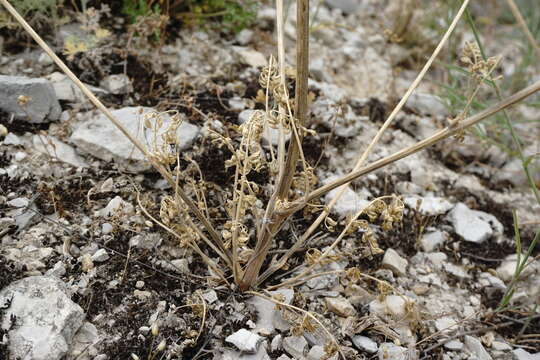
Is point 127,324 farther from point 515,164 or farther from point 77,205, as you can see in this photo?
point 515,164

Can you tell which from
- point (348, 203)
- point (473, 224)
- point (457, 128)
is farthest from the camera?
point (473, 224)

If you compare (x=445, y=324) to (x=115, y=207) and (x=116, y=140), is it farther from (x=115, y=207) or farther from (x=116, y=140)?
(x=116, y=140)

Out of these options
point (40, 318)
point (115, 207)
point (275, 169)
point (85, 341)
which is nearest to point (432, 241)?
point (275, 169)

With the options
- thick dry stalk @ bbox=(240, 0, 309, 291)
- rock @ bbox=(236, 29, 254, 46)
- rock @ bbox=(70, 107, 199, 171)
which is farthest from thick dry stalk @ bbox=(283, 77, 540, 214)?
rock @ bbox=(236, 29, 254, 46)

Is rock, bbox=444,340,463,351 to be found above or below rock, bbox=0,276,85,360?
below

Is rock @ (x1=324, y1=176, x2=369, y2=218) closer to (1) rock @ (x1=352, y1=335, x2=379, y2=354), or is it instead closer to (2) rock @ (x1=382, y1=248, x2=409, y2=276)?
(2) rock @ (x1=382, y1=248, x2=409, y2=276)

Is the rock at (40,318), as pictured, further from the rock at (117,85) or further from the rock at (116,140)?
the rock at (117,85)
